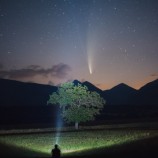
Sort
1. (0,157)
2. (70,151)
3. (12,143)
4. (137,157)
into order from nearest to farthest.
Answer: (137,157) < (0,157) < (70,151) < (12,143)

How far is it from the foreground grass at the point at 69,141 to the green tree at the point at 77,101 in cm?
1733

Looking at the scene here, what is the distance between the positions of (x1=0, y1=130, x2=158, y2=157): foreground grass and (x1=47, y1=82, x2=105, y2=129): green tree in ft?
56.9

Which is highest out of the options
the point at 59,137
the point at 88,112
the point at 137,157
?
the point at 88,112

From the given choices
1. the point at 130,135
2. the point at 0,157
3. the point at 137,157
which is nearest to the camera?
the point at 137,157

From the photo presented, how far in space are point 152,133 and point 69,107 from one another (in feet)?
76.3

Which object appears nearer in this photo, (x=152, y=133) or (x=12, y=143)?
(x=12, y=143)

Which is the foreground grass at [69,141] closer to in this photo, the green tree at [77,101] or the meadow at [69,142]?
the meadow at [69,142]

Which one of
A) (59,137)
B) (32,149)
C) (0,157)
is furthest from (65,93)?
(0,157)

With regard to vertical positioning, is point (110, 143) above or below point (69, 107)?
below

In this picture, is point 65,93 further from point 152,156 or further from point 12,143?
point 152,156

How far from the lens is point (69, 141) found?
183 ft

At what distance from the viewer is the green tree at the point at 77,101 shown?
79.4 meters

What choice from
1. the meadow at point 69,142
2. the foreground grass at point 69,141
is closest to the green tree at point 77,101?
the meadow at point 69,142

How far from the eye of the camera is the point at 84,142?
55531 millimetres
